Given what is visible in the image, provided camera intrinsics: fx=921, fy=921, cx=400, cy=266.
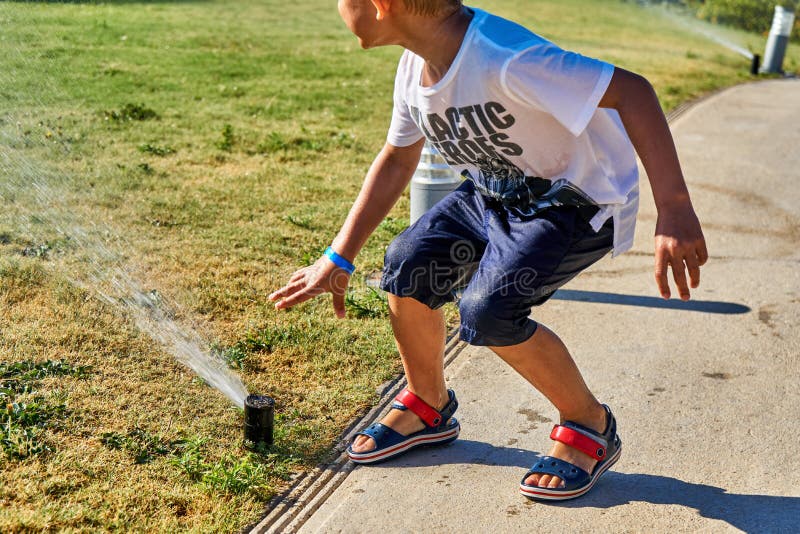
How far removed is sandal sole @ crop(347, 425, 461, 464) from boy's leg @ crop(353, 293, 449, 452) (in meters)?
0.02

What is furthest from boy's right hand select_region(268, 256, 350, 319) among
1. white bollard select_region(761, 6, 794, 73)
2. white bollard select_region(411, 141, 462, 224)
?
white bollard select_region(761, 6, 794, 73)

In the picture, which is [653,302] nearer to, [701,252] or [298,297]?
[701,252]

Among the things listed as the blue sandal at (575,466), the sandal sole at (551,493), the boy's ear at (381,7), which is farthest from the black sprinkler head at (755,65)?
the boy's ear at (381,7)

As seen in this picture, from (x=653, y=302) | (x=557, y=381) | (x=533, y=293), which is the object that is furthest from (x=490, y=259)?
(x=653, y=302)

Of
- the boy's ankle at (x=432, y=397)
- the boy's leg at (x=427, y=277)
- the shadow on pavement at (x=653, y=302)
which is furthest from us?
the shadow on pavement at (x=653, y=302)

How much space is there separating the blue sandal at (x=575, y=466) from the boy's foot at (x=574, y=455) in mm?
11

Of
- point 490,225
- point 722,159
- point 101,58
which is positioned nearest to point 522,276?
point 490,225

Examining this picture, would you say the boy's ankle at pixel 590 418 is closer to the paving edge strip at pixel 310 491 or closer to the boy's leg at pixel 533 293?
the boy's leg at pixel 533 293

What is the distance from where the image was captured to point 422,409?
3.09 meters

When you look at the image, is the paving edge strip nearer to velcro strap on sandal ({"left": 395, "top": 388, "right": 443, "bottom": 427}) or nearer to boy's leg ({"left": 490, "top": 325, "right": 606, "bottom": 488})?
velcro strap on sandal ({"left": 395, "top": 388, "right": 443, "bottom": 427})

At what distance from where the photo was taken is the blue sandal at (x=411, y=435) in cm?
301

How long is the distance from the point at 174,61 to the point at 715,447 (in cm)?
788

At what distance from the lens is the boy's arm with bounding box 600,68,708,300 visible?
238cm

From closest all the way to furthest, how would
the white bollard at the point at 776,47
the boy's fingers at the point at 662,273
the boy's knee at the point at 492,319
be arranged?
the boy's fingers at the point at 662,273, the boy's knee at the point at 492,319, the white bollard at the point at 776,47
